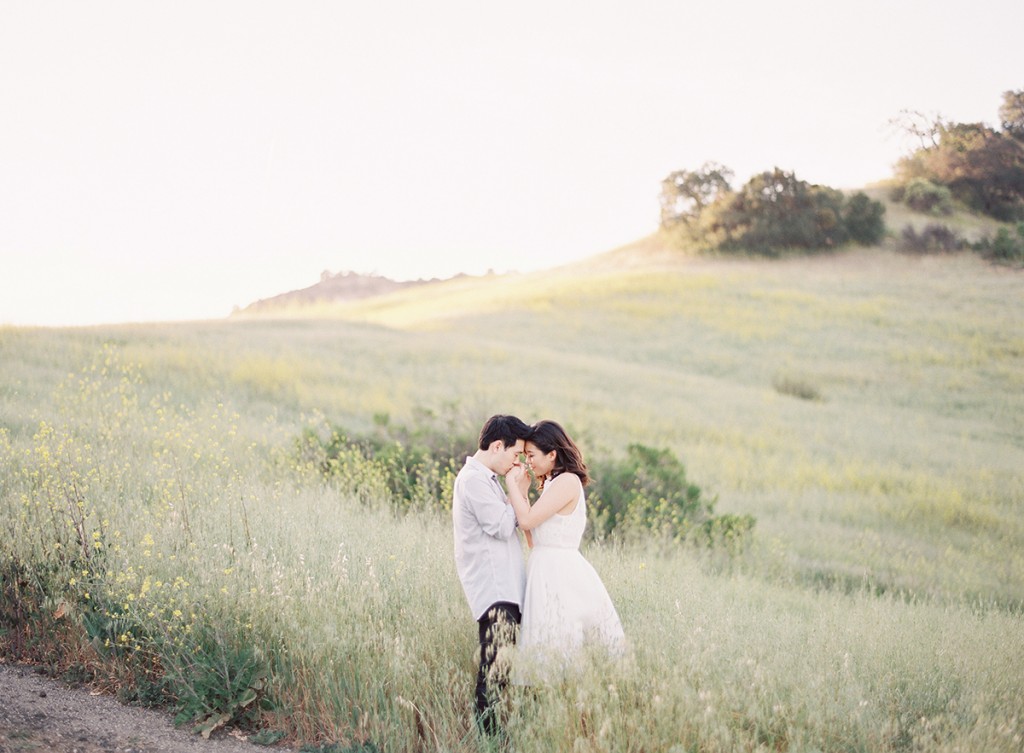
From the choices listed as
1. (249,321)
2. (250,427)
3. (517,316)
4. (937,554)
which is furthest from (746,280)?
(250,427)

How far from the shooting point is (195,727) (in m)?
4.94

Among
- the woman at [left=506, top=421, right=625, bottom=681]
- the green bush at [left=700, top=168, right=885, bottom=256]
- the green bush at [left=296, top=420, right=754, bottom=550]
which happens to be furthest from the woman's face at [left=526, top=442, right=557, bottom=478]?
the green bush at [left=700, top=168, right=885, bottom=256]

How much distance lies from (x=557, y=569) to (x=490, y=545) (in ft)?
1.48

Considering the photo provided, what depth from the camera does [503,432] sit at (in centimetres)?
523

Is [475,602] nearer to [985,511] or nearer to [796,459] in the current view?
[985,511]

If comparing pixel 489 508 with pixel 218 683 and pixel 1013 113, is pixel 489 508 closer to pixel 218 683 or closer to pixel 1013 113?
pixel 218 683

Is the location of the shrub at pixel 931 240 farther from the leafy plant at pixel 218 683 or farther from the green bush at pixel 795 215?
the leafy plant at pixel 218 683

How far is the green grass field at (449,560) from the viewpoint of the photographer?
480 cm

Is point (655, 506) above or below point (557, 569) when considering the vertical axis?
below

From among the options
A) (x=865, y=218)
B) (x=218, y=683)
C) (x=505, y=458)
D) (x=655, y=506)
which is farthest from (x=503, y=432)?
(x=865, y=218)

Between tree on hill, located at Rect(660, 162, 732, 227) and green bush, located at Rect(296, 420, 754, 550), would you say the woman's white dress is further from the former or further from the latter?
tree on hill, located at Rect(660, 162, 732, 227)

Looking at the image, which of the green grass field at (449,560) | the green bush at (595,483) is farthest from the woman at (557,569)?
the green bush at (595,483)

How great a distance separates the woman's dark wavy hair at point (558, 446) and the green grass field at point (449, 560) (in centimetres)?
125

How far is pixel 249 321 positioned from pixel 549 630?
3248 cm
